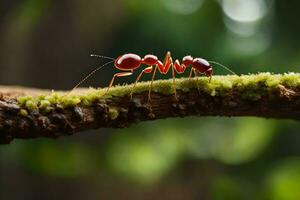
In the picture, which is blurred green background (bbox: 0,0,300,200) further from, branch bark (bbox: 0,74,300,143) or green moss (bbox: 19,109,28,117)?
green moss (bbox: 19,109,28,117)

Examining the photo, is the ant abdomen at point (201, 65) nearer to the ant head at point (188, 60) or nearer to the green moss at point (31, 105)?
the ant head at point (188, 60)

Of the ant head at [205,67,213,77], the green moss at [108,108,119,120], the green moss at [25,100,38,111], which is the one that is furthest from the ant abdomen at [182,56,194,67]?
the green moss at [25,100,38,111]

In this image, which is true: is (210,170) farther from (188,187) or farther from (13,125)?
(13,125)

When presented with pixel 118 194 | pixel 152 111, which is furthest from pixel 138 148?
pixel 152 111

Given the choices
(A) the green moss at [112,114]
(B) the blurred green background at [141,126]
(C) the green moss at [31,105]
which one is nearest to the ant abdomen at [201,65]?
(A) the green moss at [112,114]

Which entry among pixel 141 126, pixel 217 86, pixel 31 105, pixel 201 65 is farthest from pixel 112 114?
pixel 141 126

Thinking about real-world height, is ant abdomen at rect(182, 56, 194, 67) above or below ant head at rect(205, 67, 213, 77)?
above
